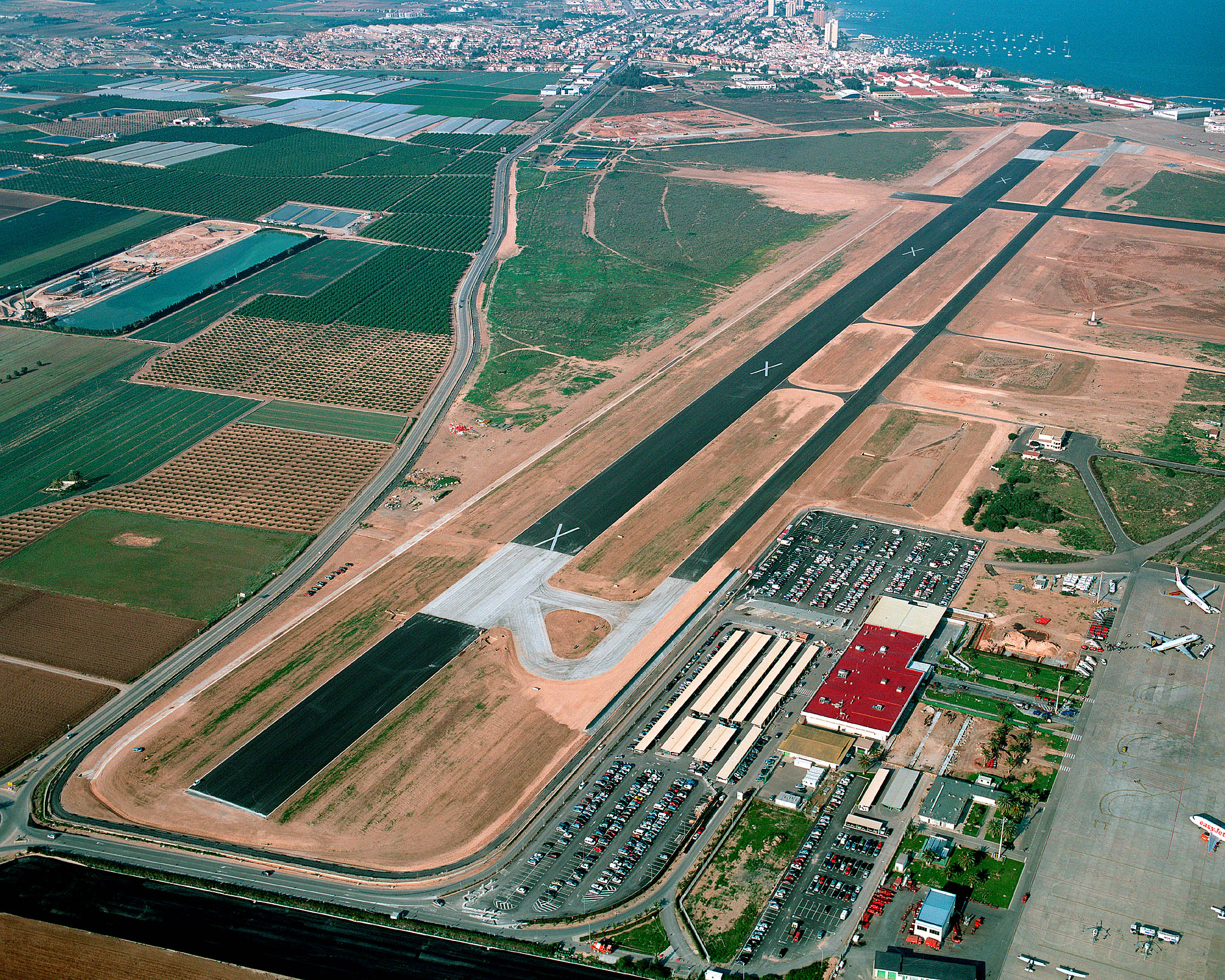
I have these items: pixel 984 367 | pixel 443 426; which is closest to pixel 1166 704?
pixel 984 367

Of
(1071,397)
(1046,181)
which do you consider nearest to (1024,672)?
(1071,397)

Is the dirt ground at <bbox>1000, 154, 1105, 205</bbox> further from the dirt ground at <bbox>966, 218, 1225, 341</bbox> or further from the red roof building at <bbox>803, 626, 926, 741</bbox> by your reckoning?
the red roof building at <bbox>803, 626, 926, 741</bbox>

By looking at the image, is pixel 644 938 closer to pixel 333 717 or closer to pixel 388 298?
pixel 333 717

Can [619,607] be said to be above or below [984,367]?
below

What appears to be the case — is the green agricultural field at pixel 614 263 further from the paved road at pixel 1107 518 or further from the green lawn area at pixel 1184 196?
the green lawn area at pixel 1184 196

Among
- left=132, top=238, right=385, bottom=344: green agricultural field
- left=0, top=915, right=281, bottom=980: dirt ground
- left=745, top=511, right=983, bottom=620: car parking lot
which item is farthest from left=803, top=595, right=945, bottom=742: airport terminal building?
left=132, top=238, right=385, bottom=344: green agricultural field

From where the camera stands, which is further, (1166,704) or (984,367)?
(984,367)

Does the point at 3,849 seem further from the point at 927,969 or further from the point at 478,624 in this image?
the point at 927,969
